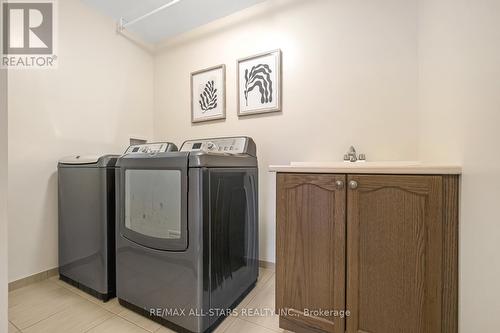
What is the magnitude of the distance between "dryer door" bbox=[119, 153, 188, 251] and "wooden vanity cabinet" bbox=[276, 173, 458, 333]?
20.7 inches

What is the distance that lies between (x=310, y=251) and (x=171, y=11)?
2.37 meters

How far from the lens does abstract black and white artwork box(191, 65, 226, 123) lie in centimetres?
218

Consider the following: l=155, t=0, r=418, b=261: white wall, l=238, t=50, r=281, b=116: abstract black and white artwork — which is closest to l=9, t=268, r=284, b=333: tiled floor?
l=155, t=0, r=418, b=261: white wall

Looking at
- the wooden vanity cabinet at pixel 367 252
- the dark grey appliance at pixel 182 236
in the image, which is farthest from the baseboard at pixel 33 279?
the wooden vanity cabinet at pixel 367 252

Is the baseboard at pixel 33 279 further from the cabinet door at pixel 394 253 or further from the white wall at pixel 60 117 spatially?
the cabinet door at pixel 394 253

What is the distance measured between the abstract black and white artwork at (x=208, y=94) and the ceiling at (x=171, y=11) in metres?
0.49

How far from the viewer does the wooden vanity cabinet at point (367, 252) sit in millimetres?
854

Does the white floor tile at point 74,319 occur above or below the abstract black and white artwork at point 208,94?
below

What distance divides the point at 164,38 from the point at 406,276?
9.70ft

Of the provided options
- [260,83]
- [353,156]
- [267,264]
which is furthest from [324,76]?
[267,264]

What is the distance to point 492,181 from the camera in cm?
65

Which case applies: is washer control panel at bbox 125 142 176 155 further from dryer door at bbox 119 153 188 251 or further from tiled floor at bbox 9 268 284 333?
tiled floor at bbox 9 268 284 333

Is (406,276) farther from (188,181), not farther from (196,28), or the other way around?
(196,28)

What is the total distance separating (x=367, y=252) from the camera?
0.97 metres
